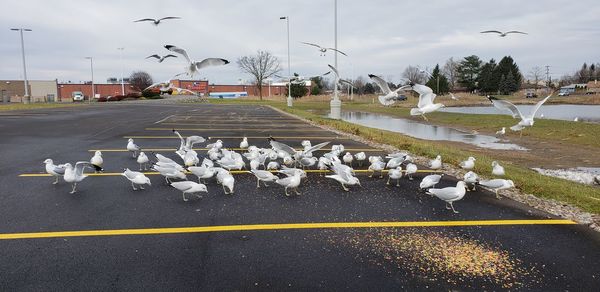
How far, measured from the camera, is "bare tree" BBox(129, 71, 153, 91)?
95938 mm

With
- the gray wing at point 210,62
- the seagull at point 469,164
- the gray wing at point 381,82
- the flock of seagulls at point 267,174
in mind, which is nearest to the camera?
the flock of seagulls at point 267,174

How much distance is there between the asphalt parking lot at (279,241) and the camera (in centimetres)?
417

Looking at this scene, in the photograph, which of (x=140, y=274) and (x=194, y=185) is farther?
(x=194, y=185)

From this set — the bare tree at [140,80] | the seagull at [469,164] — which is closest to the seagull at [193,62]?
the seagull at [469,164]

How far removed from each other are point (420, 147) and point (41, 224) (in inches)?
437

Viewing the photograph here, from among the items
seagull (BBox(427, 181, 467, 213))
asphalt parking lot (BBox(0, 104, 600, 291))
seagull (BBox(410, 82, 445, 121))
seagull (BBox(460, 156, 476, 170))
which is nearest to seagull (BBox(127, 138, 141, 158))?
asphalt parking lot (BBox(0, 104, 600, 291))

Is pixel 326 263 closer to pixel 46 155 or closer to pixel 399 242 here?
pixel 399 242

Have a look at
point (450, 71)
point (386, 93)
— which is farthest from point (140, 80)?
point (386, 93)

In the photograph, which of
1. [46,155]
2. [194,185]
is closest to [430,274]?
[194,185]

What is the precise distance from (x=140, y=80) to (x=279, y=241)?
104730mm

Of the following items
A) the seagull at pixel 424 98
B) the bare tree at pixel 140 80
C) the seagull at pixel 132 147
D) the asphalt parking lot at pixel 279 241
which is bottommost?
the asphalt parking lot at pixel 279 241

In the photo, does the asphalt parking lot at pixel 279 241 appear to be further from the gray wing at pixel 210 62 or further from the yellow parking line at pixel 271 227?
the gray wing at pixel 210 62

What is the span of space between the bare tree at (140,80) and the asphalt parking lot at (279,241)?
94.5 m

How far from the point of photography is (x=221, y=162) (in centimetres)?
903
